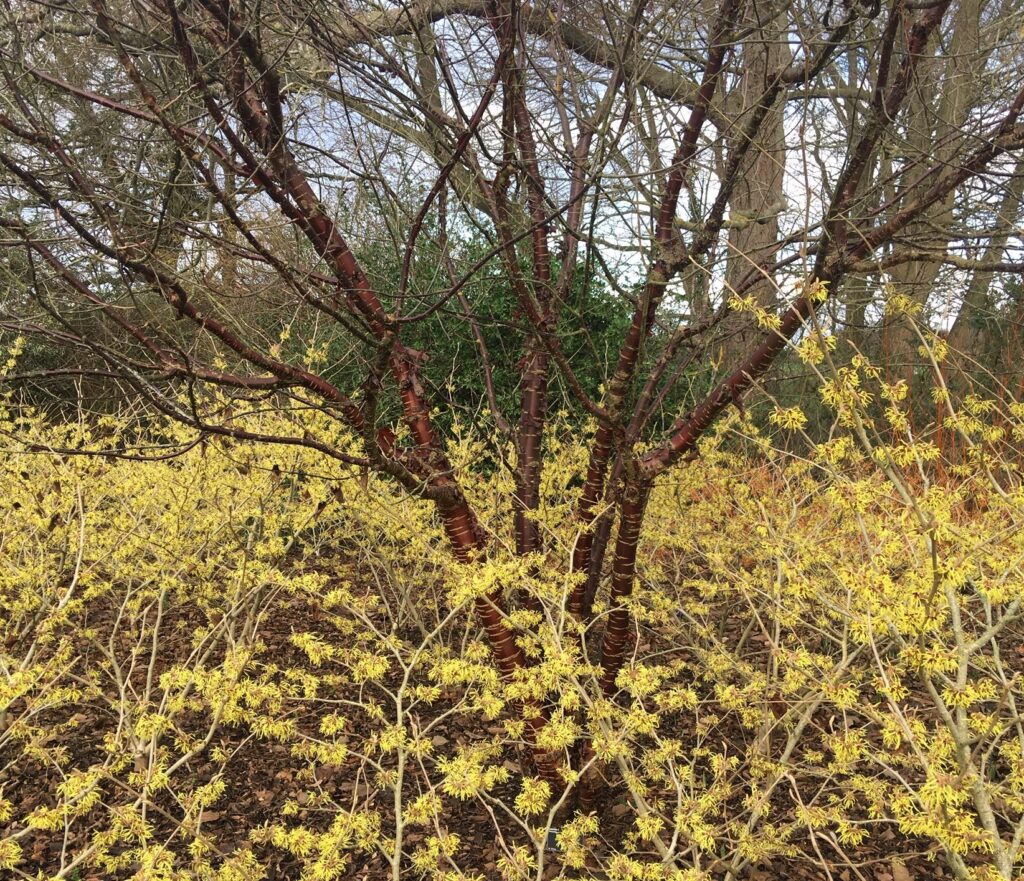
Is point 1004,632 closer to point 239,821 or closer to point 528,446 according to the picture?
point 528,446

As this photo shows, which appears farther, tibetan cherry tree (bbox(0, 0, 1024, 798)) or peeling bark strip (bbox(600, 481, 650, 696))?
peeling bark strip (bbox(600, 481, 650, 696))

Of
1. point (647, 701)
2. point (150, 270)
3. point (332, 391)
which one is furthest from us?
point (647, 701)

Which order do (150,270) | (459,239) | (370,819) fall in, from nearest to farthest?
(150,270) → (370,819) → (459,239)

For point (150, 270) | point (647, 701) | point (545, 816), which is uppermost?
point (150, 270)

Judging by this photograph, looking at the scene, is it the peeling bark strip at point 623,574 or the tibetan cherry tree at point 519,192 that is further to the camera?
the peeling bark strip at point 623,574

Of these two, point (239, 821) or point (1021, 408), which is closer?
point (1021, 408)

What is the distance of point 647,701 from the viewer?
3.94 m

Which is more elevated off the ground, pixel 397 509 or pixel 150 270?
pixel 150 270

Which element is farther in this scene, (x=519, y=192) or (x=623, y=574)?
(x=519, y=192)

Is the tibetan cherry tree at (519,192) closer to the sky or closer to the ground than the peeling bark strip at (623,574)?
closer to the sky

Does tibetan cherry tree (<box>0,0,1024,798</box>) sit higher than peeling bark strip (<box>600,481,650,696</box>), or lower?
higher

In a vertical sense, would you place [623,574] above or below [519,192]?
below

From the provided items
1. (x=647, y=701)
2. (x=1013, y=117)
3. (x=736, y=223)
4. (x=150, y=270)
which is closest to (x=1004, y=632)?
(x=647, y=701)

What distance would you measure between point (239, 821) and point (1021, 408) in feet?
10.4
